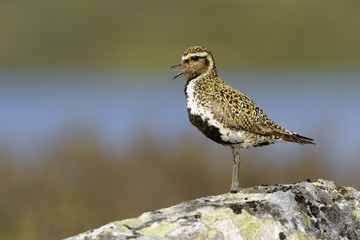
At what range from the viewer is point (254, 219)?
7156mm

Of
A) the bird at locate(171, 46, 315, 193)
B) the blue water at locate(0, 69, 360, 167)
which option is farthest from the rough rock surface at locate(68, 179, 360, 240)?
the blue water at locate(0, 69, 360, 167)

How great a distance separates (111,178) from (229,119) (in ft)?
37.2

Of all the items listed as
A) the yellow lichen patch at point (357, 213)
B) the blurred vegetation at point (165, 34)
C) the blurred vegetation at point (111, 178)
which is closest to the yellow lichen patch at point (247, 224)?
the yellow lichen patch at point (357, 213)

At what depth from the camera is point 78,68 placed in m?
64.6

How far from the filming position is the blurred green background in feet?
62.0

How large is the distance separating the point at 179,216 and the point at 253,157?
13.2 meters

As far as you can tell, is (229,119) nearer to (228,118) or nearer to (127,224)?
(228,118)

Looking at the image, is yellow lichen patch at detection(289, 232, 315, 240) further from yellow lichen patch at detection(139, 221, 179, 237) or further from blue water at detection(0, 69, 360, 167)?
blue water at detection(0, 69, 360, 167)

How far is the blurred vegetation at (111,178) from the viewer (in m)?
16.5

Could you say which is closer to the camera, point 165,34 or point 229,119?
point 229,119

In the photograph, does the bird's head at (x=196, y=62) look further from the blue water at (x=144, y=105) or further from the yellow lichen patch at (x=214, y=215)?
the blue water at (x=144, y=105)

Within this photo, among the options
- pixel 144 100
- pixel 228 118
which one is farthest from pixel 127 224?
pixel 144 100

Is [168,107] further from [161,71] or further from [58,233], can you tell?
[58,233]

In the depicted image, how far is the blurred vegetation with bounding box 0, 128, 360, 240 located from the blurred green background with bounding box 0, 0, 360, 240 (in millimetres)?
39
